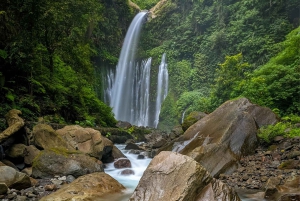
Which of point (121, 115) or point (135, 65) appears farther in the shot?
point (135, 65)

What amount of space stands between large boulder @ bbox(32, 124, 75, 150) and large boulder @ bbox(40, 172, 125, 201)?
2.80m

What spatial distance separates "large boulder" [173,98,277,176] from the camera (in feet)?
29.2

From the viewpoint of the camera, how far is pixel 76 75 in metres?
17.2

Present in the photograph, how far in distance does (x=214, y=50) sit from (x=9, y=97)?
93.5 feet

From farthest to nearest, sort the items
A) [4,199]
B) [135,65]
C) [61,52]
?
[135,65], [61,52], [4,199]

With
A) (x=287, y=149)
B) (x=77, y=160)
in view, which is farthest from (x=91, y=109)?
(x=287, y=149)

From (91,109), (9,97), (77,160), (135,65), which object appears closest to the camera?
(77,160)

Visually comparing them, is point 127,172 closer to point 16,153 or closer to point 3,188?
point 16,153

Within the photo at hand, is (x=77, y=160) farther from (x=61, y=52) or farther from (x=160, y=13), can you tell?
(x=160, y=13)

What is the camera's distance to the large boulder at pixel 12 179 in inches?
263

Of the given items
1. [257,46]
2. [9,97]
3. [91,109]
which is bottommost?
[91,109]

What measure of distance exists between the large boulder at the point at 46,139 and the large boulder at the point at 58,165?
3.58ft

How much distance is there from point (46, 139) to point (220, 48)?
28960 mm

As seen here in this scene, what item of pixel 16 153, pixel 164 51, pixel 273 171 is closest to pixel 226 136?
pixel 273 171
